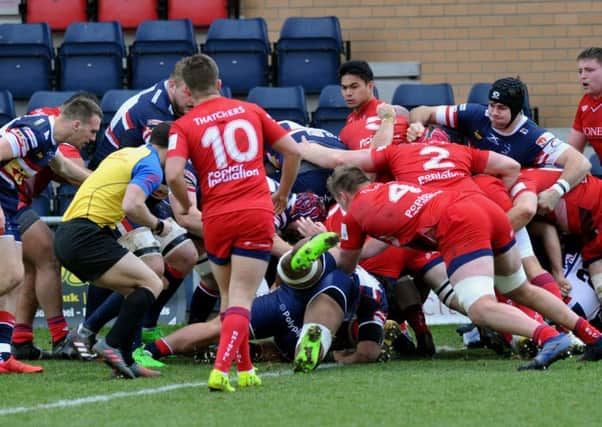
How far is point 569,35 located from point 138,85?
16.6ft

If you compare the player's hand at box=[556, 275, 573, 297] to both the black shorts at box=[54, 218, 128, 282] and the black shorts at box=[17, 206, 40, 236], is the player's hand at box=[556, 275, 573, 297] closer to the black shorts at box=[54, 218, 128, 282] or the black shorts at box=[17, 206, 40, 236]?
the black shorts at box=[54, 218, 128, 282]

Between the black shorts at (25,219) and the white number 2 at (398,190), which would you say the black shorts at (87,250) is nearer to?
the black shorts at (25,219)

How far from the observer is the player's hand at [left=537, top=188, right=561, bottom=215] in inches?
338

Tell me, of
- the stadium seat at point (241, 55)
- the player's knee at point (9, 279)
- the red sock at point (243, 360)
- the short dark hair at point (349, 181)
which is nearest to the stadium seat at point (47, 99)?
the stadium seat at point (241, 55)

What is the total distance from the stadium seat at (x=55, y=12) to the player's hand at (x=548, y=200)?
771cm

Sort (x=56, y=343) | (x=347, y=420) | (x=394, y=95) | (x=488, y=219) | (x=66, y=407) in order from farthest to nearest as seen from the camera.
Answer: (x=394, y=95) < (x=56, y=343) < (x=488, y=219) < (x=66, y=407) < (x=347, y=420)

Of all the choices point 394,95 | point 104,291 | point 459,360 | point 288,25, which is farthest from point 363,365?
point 288,25

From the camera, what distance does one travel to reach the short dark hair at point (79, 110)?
7609mm

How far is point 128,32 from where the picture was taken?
14828mm

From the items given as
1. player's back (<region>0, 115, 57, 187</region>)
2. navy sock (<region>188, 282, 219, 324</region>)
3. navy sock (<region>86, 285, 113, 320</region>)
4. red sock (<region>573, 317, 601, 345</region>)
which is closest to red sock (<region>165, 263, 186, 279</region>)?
navy sock (<region>188, 282, 219, 324</region>)

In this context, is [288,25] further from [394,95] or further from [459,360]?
[459,360]

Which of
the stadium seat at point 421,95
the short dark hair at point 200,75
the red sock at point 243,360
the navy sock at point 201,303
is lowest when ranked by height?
the navy sock at point 201,303

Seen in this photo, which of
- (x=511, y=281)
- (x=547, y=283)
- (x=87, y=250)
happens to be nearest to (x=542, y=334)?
(x=511, y=281)

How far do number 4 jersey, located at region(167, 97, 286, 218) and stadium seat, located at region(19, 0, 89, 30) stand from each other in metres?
8.55
